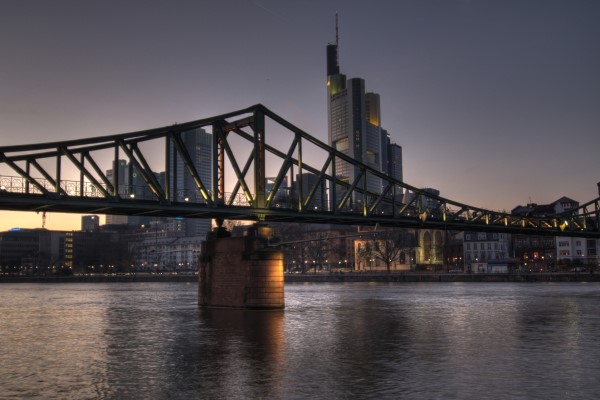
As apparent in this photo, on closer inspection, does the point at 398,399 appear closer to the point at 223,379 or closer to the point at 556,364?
the point at 223,379

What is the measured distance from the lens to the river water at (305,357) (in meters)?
22.4

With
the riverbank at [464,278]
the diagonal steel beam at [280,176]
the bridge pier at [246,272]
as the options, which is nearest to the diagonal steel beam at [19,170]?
the bridge pier at [246,272]

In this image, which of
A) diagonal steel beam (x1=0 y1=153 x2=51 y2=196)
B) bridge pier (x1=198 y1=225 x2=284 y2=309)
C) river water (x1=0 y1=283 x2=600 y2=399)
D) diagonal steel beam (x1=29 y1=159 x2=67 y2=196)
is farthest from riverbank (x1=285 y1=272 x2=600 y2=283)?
diagonal steel beam (x1=0 y1=153 x2=51 y2=196)

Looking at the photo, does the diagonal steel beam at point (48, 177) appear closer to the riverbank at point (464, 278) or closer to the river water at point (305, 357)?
the river water at point (305, 357)

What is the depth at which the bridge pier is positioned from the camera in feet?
191

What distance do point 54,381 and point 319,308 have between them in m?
42.0

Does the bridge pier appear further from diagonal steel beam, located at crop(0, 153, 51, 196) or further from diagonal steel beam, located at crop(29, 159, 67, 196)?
diagonal steel beam, located at crop(0, 153, 51, 196)

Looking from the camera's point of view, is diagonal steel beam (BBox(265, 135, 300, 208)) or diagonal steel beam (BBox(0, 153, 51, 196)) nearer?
diagonal steel beam (BBox(0, 153, 51, 196))

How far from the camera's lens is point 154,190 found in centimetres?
5759

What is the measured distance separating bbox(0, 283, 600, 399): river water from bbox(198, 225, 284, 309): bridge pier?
204 inches

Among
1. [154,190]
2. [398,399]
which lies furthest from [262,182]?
[398,399]

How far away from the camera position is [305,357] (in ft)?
99.4

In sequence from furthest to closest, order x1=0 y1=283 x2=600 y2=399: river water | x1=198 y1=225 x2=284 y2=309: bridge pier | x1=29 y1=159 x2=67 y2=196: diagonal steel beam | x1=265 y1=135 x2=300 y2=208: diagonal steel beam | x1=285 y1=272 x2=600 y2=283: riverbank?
1. x1=285 y1=272 x2=600 y2=283: riverbank
2. x1=265 y1=135 x2=300 y2=208: diagonal steel beam
3. x1=198 y1=225 x2=284 y2=309: bridge pier
4. x1=29 y1=159 x2=67 y2=196: diagonal steel beam
5. x1=0 y1=283 x2=600 y2=399: river water

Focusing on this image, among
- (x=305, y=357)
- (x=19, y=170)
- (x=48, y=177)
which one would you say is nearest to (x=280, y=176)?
(x=48, y=177)
